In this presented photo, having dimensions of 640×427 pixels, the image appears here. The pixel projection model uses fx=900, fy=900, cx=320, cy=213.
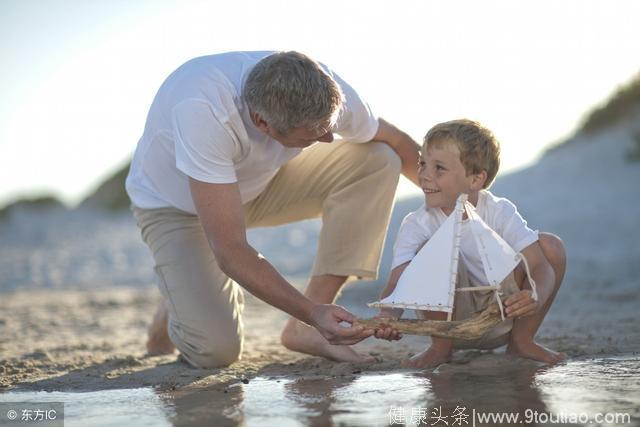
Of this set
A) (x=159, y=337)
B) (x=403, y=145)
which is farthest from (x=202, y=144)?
(x=159, y=337)

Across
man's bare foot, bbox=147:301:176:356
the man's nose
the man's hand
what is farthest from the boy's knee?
man's bare foot, bbox=147:301:176:356

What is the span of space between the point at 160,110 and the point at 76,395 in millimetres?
1321

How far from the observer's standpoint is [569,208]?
34.1ft

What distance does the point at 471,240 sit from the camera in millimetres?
3652

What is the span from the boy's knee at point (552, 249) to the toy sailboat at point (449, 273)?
0.79 ft

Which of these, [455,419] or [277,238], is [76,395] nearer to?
[455,419]

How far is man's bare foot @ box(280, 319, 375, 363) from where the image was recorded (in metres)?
4.09

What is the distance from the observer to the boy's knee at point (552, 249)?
375 cm

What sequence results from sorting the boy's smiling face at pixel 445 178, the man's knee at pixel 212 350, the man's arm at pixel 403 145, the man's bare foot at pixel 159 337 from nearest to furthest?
the boy's smiling face at pixel 445 178 → the man's knee at pixel 212 350 → the man's arm at pixel 403 145 → the man's bare foot at pixel 159 337

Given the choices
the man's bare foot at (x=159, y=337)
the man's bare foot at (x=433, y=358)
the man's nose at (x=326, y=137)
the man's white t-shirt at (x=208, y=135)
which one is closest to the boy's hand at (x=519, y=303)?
the man's bare foot at (x=433, y=358)

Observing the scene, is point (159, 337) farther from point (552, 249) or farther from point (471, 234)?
point (552, 249)

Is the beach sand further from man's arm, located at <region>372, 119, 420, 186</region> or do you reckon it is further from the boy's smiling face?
man's arm, located at <region>372, 119, 420, 186</region>

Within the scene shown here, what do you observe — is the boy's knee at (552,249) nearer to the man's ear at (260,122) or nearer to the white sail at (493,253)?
the white sail at (493,253)

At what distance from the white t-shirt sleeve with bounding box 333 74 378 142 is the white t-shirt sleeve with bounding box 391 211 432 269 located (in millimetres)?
632
